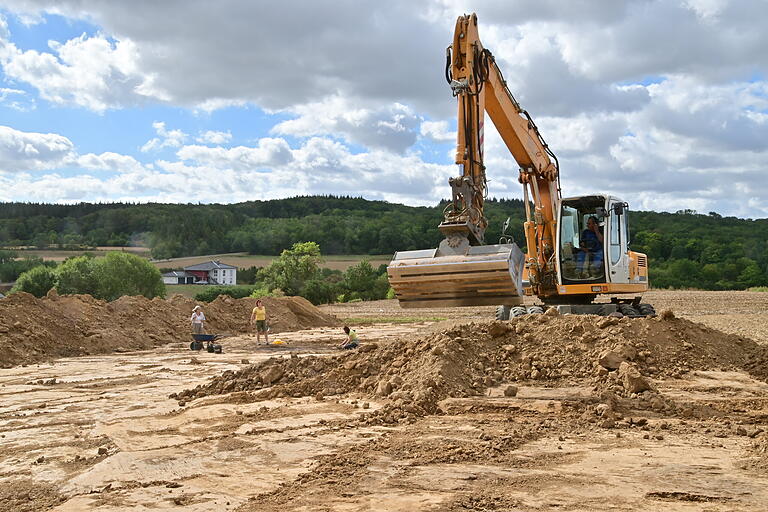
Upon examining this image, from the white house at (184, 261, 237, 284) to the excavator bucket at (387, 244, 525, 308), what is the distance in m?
62.4

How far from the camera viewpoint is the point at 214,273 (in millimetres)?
70938

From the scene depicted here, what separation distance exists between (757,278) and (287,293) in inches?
1477

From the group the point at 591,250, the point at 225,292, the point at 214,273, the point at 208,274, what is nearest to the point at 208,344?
the point at 591,250

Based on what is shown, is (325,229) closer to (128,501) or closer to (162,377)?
(162,377)

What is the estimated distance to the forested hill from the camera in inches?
2180

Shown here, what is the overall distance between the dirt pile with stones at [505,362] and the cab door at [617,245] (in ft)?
8.65

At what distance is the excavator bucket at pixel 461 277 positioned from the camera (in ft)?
30.5

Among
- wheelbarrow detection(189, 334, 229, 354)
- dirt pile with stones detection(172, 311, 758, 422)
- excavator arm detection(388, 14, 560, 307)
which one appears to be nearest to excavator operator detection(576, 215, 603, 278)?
excavator arm detection(388, 14, 560, 307)

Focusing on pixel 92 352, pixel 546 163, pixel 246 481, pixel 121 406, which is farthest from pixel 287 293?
pixel 246 481

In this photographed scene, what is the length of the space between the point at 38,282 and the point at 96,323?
16229 millimetres

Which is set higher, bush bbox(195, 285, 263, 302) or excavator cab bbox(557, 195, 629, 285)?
excavator cab bbox(557, 195, 629, 285)

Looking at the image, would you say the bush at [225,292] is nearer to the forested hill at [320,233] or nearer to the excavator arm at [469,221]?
the forested hill at [320,233]

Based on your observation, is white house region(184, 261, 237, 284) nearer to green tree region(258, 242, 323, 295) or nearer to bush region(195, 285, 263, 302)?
bush region(195, 285, 263, 302)

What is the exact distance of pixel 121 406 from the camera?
9.48 m
